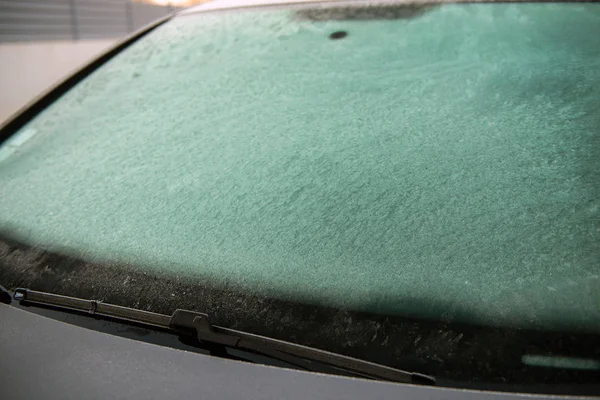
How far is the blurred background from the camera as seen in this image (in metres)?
6.51

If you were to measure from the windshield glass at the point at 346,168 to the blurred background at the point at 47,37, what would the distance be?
4.88m

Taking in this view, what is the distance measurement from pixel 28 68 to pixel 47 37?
1.14m

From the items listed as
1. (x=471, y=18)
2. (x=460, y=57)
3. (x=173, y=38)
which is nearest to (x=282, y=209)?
(x=460, y=57)

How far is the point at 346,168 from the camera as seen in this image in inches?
34.1

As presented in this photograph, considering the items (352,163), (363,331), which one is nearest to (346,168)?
(352,163)

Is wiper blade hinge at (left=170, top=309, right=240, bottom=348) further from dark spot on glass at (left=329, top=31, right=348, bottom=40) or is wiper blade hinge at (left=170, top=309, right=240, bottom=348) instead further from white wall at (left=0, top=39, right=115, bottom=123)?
white wall at (left=0, top=39, right=115, bottom=123)

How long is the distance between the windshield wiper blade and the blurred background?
210 inches

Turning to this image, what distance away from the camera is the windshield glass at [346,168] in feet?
2.26

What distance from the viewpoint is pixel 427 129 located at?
35.5 inches

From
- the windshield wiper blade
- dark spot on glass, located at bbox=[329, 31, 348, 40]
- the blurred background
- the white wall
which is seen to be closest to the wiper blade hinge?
the windshield wiper blade

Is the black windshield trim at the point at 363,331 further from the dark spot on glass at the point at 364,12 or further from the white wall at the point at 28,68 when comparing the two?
the white wall at the point at 28,68

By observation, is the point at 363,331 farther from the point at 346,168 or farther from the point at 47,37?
the point at 47,37

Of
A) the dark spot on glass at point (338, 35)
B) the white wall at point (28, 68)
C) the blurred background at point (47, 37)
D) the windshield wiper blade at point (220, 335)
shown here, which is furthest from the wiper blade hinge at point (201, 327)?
the white wall at point (28, 68)

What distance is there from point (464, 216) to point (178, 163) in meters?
0.52
